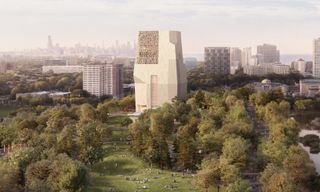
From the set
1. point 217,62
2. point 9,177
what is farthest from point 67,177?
point 217,62

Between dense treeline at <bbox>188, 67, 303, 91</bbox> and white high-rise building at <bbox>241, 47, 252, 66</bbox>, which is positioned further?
white high-rise building at <bbox>241, 47, 252, 66</bbox>

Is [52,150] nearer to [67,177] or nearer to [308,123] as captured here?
[67,177]

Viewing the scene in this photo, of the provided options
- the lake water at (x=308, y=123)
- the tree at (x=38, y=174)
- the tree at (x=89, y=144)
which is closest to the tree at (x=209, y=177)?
the tree at (x=38, y=174)

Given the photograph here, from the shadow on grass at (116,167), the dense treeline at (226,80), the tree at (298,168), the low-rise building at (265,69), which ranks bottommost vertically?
the shadow on grass at (116,167)

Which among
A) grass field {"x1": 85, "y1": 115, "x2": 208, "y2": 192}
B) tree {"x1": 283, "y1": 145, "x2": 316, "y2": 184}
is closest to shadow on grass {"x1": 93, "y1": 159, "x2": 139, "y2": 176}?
grass field {"x1": 85, "y1": 115, "x2": 208, "y2": 192}

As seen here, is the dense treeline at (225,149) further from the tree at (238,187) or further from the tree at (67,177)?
the tree at (67,177)

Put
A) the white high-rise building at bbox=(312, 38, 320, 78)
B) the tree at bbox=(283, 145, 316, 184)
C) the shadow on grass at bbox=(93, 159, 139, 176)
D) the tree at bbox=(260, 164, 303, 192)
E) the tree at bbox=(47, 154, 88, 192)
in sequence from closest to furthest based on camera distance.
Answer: the tree at bbox=(260, 164, 303, 192) < the tree at bbox=(47, 154, 88, 192) < the tree at bbox=(283, 145, 316, 184) < the shadow on grass at bbox=(93, 159, 139, 176) < the white high-rise building at bbox=(312, 38, 320, 78)

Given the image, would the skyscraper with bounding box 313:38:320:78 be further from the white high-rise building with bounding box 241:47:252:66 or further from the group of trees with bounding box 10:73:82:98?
the group of trees with bounding box 10:73:82:98
